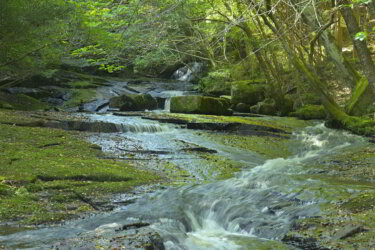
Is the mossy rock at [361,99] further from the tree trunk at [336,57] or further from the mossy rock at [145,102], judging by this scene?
the mossy rock at [145,102]

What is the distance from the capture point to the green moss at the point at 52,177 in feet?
18.7

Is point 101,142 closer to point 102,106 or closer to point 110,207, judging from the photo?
point 110,207

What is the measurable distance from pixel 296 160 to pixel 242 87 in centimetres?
1206

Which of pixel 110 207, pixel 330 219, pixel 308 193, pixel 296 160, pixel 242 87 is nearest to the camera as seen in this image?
pixel 330 219

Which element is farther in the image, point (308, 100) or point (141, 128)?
point (308, 100)

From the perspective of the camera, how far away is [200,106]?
18.1 metres

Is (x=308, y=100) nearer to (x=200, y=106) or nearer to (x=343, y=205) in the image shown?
(x=200, y=106)

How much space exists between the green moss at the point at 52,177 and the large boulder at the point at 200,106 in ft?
27.7

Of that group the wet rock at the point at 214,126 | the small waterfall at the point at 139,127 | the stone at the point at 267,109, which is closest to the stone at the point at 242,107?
the stone at the point at 267,109

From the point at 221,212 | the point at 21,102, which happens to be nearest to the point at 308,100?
the point at 21,102

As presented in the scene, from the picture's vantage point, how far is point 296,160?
10.9 meters

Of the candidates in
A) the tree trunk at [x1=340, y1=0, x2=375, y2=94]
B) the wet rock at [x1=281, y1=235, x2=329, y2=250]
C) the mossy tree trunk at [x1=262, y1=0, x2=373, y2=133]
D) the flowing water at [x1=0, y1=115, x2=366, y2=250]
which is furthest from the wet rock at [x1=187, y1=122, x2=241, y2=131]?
the wet rock at [x1=281, y1=235, x2=329, y2=250]

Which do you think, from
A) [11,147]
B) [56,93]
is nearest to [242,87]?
[56,93]

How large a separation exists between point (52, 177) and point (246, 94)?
16.5 m
